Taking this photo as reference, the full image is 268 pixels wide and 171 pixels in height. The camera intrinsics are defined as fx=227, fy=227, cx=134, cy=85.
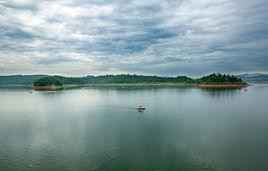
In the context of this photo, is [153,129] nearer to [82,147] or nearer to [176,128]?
[176,128]

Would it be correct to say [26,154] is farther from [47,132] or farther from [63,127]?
[63,127]

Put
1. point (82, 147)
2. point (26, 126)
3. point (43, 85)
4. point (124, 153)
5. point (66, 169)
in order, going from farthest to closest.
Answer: point (43, 85) < point (26, 126) < point (82, 147) < point (124, 153) < point (66, 169)

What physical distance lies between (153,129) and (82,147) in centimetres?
1110

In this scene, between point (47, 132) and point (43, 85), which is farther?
point (43, 85)

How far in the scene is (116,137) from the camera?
83.4ft

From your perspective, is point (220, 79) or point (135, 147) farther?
point (220, 79)

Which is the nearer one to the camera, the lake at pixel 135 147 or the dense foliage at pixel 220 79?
the lake at pixel 135 147

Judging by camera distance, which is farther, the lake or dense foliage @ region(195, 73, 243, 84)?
dense foliage @ region(195, 73, 243, 84)

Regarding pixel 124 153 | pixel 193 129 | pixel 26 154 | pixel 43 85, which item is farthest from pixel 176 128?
pixel 43 85

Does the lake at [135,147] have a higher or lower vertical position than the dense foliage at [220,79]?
lower

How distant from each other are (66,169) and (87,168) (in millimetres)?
1512

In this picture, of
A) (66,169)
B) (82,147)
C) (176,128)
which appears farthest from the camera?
(176,128)

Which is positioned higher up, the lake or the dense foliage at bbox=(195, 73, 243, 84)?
the dense foliage at bbox=(195, 73, 243, 84)

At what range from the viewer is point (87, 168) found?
16.7 metres
